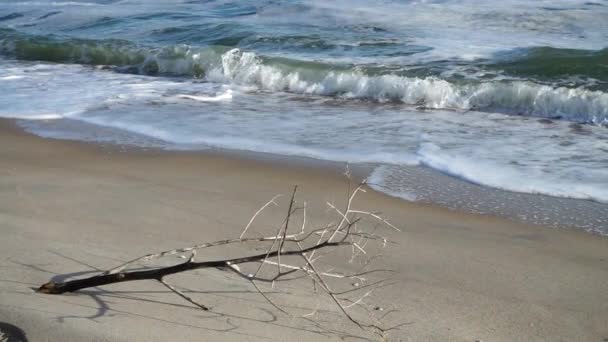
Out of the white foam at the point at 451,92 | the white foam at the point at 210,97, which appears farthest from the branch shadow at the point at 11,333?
the white foam at the point at 451,92

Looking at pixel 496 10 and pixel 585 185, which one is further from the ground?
pixel 496 10

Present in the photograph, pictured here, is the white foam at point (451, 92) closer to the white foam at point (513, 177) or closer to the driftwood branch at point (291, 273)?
the white foam at point (513, 177)

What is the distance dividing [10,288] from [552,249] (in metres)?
2.33

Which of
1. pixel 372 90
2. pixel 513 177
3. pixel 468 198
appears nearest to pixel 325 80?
pixel 372 90

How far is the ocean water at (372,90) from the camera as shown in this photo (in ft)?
15.6

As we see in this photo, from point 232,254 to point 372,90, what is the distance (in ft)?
16.8

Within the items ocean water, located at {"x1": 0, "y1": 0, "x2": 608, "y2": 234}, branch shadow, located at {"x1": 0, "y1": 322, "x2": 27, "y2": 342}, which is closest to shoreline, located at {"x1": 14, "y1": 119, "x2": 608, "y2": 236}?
ocean water, located at {"x1": 0, "y1": 0, "x2": 608, "y2": 234}

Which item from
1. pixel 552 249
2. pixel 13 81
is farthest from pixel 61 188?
pixel 13 81

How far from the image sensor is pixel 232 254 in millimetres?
3072

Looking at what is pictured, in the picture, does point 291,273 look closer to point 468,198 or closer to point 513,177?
point 468,198

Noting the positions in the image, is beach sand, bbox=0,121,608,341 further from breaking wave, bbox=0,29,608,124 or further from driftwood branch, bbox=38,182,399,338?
breaking wave, bbox=0,29,608,124

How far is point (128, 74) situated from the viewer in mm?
Result: 9648

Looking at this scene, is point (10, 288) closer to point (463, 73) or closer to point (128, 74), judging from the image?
A: point (463, 73)

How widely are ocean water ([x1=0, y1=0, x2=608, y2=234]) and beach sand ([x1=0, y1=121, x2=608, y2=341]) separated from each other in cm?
45
